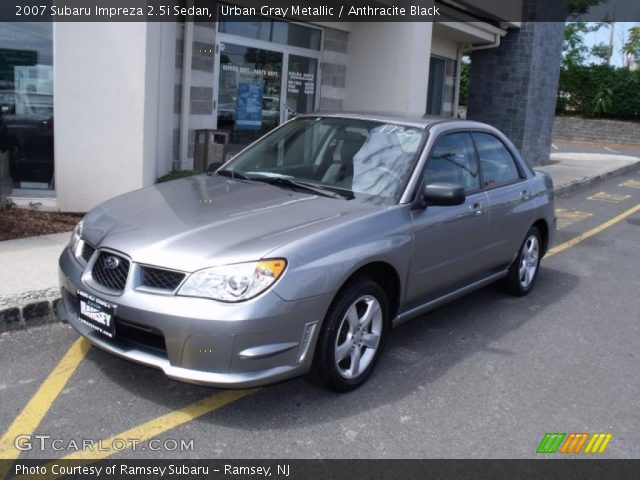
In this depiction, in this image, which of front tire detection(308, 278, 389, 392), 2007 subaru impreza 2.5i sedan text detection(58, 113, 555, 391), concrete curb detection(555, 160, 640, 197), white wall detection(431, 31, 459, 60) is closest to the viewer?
2007 subaru impreza 2.5i sedan text detection(58, 113, 555, 391)

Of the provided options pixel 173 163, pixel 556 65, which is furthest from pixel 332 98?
pixel 556 65

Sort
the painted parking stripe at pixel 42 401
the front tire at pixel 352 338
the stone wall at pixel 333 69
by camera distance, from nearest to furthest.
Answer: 1. the painted parking stripe at pixel 42 401
2. the front tire at pixel 352 338
3. the stone wall at pixel 333 69

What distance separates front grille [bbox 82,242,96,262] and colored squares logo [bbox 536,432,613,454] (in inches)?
107

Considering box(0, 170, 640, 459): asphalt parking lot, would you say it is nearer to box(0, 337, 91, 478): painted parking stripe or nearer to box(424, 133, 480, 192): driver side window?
box(0, 337, 91, 478): painted parking stripe

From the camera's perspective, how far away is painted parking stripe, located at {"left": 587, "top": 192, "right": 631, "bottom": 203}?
1326cm

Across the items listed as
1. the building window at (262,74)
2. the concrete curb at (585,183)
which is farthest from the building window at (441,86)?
the building window at (262,74)

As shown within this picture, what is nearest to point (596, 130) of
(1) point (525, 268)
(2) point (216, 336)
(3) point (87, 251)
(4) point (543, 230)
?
(4) point (543, 230)

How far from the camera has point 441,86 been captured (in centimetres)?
1695

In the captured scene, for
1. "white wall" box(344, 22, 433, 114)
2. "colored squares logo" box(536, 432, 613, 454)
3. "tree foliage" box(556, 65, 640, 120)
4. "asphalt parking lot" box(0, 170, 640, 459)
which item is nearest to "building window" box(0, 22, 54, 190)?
"asphalt parking lot" box(0, 170, 640, 459)

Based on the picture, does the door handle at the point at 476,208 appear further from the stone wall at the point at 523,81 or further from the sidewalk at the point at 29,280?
the stone wall at the point at 523,81

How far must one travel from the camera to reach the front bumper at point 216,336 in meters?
3.33

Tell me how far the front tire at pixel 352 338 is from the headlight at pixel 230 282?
515 mm

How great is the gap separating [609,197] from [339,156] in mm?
10583

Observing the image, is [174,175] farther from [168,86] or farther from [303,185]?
[303,185]
